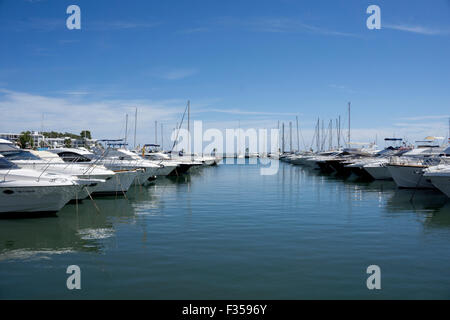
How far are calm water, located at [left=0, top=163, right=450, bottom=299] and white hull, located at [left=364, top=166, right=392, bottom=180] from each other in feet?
56.2

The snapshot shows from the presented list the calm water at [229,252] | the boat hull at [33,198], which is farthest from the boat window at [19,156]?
the boat hull at [33,198]

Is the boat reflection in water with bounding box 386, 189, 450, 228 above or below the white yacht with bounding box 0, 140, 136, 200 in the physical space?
below

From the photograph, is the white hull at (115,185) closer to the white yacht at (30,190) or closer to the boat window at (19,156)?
the boat window at (19,156)

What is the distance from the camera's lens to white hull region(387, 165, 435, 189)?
28.3 m

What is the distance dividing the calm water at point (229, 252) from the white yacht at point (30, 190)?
2.37ft

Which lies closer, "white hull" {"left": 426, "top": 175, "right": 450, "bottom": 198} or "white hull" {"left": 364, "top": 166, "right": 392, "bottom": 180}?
"white hull" {"left": 426, "top": 175, "right": 450, "bottom": 198}

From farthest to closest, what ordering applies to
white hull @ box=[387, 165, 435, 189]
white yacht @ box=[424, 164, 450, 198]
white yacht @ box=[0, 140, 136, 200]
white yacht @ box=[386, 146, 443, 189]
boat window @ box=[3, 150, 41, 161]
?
white hull @ box=[387, 165, 435, 189]
white yacht @ box=[386, 146, 443, 189]
boat window @ box=[3, 150, 41, 161]
white yacht @ box=[0, 140, 136, 200]
white yacht @ box=[424, 164, 450, 198]

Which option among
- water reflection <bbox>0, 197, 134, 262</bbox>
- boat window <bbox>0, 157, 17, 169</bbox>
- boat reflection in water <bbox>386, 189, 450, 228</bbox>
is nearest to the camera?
water reflection <bbox>0, 197, 134, 262</bbox>

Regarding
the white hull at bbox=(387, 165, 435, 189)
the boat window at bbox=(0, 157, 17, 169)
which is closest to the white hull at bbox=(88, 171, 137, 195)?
the boat window at bbox=(0, 157, 17, 169)

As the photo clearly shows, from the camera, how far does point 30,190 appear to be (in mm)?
15938

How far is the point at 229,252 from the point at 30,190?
374 inches

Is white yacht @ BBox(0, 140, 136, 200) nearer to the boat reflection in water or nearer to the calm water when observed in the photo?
the calm water

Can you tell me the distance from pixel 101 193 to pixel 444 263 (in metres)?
19.8
